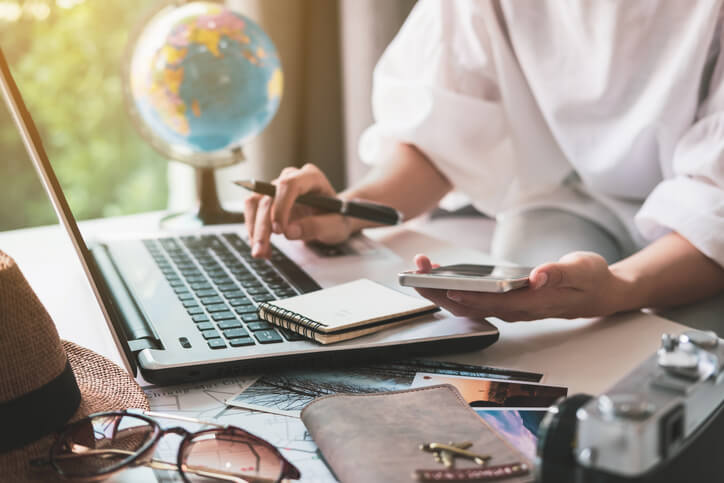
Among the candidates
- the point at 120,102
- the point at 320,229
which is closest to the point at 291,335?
the point at 320,229

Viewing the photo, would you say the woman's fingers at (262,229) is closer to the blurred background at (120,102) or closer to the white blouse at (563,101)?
the white blouse at (563,101)

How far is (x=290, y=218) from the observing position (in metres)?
0.95

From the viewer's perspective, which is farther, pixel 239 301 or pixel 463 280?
pixel 239 301

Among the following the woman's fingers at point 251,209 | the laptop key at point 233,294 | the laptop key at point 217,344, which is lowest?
the laptop key at point 233,294

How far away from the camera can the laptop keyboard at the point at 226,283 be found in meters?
0.60

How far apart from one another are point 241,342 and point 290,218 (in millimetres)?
389

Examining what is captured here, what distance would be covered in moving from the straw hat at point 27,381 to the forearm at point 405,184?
0.59m

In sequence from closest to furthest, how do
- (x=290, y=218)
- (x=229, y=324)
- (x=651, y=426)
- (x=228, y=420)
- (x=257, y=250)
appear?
(x=651, y=426) → (x=228, y=420) → (x=229, y=324) → (x=257, y=250) → (x=290, y=218)

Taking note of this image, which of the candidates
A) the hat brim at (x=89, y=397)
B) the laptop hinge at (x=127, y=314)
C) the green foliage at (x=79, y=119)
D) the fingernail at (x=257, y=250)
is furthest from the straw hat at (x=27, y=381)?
the green foliage at (x=79, y=119)

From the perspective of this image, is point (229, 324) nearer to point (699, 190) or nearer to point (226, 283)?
point (226, 283)

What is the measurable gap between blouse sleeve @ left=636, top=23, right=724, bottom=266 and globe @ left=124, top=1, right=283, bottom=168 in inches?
23.5

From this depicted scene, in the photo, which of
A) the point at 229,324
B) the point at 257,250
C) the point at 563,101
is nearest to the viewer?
the point at 229,324

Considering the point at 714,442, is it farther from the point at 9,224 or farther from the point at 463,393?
the point at 9,224

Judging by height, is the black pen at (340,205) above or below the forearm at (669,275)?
above
